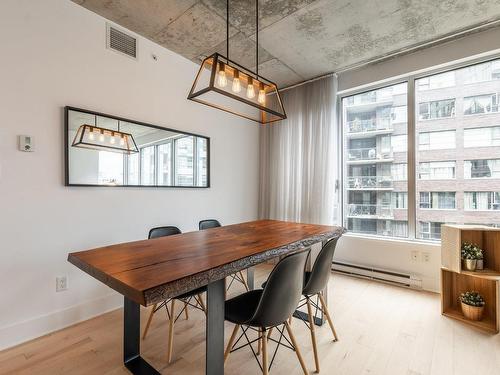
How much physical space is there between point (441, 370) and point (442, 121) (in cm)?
270

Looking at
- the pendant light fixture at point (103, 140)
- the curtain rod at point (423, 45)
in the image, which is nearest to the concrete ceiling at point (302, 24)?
the curtain rod at point (423, 45)

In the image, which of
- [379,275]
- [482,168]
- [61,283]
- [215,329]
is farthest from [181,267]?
[482,168]

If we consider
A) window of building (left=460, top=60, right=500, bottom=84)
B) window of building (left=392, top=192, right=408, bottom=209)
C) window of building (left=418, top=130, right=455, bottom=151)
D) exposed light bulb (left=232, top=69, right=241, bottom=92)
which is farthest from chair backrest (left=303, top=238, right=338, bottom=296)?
window of building (left=460, top=60, right=500, bottom=84)

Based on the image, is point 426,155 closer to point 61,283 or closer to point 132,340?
point 132,340

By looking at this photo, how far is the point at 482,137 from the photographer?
292 centimetres

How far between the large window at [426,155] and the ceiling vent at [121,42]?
9.57 ft

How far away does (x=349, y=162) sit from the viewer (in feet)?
12.8

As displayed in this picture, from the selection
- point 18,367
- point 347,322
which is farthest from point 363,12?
point 18,367

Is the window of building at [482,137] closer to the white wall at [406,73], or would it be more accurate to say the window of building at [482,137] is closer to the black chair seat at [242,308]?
the white wall at [406,73]

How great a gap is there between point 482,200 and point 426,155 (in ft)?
2.48

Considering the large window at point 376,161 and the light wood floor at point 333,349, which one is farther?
the large window at point 376,161

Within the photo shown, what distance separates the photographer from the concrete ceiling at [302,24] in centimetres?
239

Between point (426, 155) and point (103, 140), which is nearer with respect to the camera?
point (103, 140)

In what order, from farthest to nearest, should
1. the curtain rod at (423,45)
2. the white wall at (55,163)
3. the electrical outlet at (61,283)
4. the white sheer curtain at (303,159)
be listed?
the white sheer curtain at (303,159) < the curtain rod at (423,45) < the electrical outlet at (61,283) < the white wall at (55,163)
